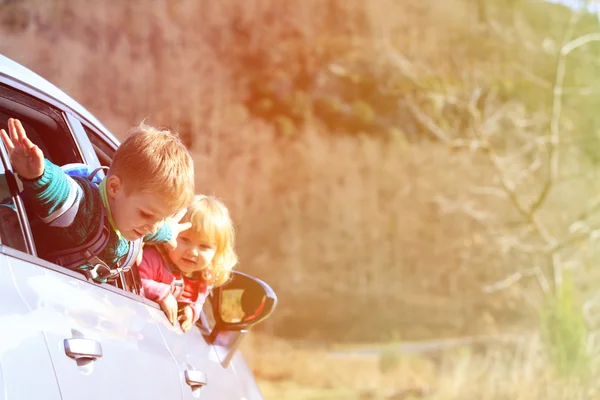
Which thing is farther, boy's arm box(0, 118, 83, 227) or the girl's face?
the girl's face

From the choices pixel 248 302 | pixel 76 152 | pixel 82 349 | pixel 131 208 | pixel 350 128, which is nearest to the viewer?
pixel 82 349

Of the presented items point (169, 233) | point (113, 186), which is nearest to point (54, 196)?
point (113, 186)

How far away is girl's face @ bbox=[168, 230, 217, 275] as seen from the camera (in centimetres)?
214

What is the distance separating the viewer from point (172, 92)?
7.21 metres

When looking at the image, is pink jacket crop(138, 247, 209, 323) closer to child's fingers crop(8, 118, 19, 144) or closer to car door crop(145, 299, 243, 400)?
car door crop(145, 299, 243, 400)

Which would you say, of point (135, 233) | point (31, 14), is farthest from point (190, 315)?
point (31, 14)

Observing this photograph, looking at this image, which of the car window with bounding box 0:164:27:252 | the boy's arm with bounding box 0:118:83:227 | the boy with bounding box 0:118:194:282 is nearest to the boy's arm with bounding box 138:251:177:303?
the boy with bounding box 0:118:194:282

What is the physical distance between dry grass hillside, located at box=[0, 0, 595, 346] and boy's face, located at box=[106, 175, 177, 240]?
17.3 ft

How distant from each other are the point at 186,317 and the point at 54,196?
0.64m

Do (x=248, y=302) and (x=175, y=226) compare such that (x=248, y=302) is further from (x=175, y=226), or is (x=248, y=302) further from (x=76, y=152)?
Result: (x=76, y=152)

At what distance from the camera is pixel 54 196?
1.46m

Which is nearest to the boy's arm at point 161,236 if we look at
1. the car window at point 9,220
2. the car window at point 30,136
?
the car window at point 30,136

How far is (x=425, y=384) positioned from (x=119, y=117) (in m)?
2.94

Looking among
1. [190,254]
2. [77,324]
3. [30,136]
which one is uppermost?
[30,136]
